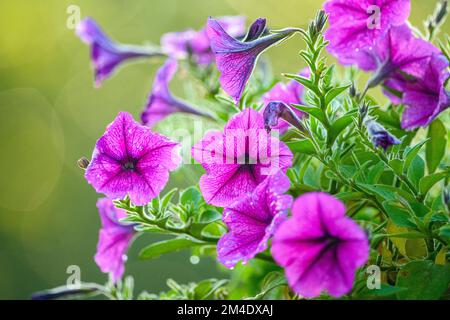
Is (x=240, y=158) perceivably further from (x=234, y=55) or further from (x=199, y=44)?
(x=199, y=44)

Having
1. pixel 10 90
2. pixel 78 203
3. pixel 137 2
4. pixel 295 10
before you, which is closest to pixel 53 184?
pixel 78 203

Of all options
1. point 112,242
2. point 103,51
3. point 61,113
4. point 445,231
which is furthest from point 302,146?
point 61,113

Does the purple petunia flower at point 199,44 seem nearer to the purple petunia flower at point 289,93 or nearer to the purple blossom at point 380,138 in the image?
the purple petunia flower at point 289,93

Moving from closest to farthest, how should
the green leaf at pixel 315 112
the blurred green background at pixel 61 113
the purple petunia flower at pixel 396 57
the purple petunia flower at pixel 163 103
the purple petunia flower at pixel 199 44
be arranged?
the green leaf at pixel 315 112 → the purple petunia flower at pixel 396 57 → the purple petunia flower at pixel 163 103 → the purple petunia flower at pixel 199 44 → the blurred green background at pixel 61 113

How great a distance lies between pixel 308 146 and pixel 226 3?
309 cm

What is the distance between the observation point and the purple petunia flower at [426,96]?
23.6 inches

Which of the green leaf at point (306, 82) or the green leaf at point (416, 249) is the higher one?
the green leaf at point (306, 82)

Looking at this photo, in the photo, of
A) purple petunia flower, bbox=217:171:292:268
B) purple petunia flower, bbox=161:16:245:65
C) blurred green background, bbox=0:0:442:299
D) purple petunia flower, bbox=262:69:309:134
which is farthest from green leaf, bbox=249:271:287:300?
blurred green background, bbox=0:0:442:299

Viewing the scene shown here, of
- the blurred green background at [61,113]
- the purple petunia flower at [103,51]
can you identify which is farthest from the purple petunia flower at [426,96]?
the blurred green background at [61,113]

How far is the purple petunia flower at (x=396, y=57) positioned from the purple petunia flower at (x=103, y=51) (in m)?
0.43

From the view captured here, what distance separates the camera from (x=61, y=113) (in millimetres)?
3459

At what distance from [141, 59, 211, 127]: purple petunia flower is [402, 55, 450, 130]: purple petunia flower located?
289 mm

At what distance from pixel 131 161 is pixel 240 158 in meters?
0.10

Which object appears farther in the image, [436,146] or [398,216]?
[436,146]
